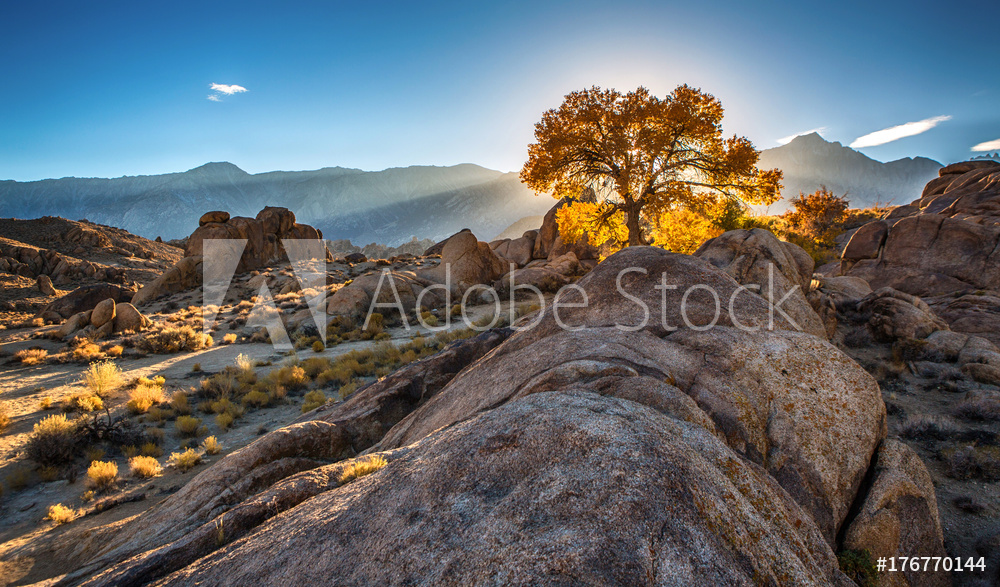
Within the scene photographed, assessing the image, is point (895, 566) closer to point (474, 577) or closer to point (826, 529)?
point (826, 529)

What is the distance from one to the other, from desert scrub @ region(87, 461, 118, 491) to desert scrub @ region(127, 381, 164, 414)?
146 inches

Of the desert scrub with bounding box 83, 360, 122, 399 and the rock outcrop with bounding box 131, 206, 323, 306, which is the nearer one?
the desert scrub with bounding box 83, 360, 122, 399

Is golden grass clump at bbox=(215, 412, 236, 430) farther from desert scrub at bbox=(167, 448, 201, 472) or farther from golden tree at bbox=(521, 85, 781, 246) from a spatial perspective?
golden tree at bbox=(521, 85, 781, 246)

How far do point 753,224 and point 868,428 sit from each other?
27654 millimetres

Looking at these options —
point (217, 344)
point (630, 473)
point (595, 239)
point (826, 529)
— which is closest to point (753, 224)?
point (595, 239)

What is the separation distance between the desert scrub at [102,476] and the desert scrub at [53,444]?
1.49m

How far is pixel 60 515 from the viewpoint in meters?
7.02

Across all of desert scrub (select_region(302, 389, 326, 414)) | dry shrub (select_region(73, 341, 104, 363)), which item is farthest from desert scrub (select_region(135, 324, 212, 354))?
desert scrub (select_region(302, 389, 326, 414))

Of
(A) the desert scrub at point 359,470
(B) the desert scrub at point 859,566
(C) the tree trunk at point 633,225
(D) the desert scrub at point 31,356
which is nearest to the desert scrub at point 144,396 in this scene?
(D) the desert scrub at point 31,356

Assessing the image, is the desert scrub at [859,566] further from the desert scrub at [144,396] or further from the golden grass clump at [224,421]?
the desert scrub at [144,396]

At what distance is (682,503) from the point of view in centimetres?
244

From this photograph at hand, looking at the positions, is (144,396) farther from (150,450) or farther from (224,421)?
(150,450)

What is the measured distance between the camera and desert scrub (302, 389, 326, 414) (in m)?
11.5

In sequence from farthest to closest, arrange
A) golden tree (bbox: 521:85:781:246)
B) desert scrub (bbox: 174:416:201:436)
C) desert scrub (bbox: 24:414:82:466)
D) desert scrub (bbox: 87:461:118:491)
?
golden tree (bbox: 521:85:781:246), desert scrub (bbox: 174:416:201:436), desert scrub (bbox: 24:414:82:466), desert scrub (bbox: 87:461:118:491)
